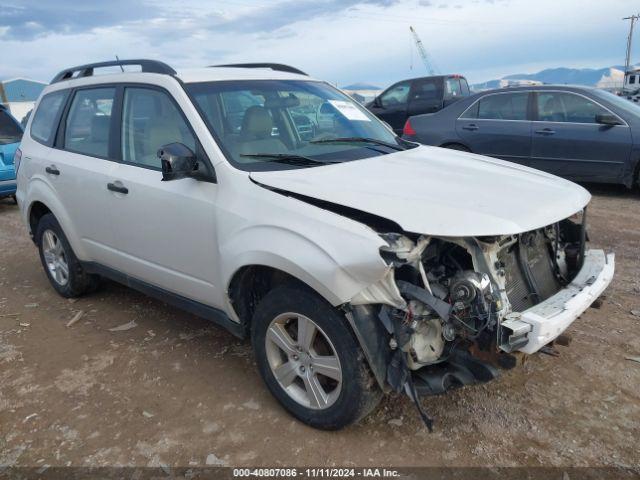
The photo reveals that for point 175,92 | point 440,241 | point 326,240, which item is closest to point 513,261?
point 440,241

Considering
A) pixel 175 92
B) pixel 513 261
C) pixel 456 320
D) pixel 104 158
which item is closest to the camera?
pixel 456 320

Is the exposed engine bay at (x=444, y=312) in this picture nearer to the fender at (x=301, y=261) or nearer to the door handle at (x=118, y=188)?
the fender at (x=301, y=261)

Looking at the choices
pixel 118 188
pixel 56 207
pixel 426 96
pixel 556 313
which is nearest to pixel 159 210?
pixel 118 188

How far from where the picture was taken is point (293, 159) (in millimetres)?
3166

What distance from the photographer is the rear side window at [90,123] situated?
3979 mm

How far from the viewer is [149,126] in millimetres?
3641

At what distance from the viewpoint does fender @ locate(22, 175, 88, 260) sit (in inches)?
174

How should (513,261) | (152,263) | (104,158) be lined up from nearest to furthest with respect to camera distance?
(513,261)
(152,263)
(104,158)

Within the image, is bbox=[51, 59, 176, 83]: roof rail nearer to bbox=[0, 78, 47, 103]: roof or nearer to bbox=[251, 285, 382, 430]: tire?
bbox=[251, 285, 382, 430]: tire

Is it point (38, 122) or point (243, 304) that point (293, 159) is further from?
point (38, 122)

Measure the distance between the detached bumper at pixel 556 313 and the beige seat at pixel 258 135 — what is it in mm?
1716

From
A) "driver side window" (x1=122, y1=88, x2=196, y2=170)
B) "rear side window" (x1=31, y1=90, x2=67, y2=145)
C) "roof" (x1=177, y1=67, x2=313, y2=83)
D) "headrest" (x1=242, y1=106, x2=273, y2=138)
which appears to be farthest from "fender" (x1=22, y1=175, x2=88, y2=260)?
"headrest" (x1=242, y1=106, x2=273, y2=138)

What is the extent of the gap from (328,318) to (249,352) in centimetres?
139

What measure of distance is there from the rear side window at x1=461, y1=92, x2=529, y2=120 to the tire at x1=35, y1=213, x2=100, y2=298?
6141 millimetres
